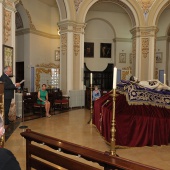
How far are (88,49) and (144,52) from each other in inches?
158

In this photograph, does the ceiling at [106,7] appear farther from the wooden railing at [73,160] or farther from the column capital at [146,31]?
the wooden railing at [73,160]

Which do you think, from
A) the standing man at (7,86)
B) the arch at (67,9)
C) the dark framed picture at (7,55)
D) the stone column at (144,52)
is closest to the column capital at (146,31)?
the stone column at (144,52)

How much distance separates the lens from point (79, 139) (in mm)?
5664

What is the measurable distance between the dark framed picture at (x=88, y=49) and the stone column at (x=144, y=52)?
11.0ft

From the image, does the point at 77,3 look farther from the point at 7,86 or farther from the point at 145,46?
the point at 7,86

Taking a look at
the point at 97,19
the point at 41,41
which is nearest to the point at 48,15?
the point at 41,41

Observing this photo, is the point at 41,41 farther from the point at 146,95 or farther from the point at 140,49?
the point at 146,95

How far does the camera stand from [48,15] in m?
13.9

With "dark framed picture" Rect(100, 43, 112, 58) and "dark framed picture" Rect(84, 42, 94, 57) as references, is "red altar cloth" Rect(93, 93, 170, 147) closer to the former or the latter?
"dark framed picture" Rect(84, 42, 94, 57)

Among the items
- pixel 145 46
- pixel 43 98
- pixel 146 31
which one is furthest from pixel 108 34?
pixel 43 98

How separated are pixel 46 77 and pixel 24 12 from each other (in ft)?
13.4

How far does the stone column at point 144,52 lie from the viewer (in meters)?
12.1

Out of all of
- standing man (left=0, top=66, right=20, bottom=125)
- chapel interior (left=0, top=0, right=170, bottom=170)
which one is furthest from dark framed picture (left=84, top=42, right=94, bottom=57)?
standing man (left=0, top=66, right=20, bottom=125)

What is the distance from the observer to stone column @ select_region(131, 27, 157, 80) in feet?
39.6
